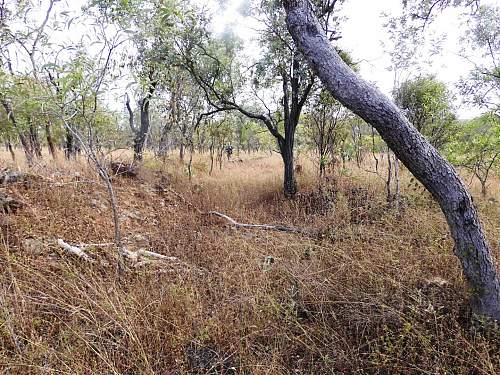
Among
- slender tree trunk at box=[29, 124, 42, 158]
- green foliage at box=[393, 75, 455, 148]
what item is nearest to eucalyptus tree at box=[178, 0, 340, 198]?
green foliage at box=[393, 75, 455, 148]

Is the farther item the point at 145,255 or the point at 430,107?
the point at 430,107

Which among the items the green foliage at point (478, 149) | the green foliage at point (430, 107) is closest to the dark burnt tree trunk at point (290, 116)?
the green foliage at point (430, 107)

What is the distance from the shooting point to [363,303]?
2.35 meters

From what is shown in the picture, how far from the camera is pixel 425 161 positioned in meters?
2.00

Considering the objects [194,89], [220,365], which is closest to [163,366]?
[220,365]

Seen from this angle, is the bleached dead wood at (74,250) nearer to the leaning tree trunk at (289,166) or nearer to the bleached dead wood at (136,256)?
the bleached dead wood at (136,256)

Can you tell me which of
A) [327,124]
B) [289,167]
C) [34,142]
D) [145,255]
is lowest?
[145,255]

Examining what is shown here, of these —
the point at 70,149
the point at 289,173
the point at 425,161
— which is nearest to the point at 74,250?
the point at 425,161

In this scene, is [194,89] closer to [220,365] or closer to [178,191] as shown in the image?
[178,191]

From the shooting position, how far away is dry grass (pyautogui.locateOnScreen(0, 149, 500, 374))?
6.31 feet

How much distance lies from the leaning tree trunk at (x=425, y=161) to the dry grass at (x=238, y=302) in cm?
30

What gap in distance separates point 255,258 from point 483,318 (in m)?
2.08

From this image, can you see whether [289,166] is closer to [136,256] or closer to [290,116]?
[290,116]

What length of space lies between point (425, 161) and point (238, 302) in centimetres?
192
